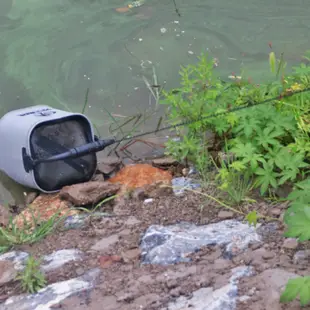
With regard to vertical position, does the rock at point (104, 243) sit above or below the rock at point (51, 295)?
below

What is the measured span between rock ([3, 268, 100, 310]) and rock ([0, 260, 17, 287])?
0.11m

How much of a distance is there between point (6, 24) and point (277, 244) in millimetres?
Answer: 4293

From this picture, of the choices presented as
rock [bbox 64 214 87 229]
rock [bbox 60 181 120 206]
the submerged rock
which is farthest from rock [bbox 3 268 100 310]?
rock [bbox 60 181 120 206]

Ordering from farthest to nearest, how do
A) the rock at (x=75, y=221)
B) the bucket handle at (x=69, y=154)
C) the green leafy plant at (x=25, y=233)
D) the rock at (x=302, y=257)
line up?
the bucket handle at (x=69, y=154) → the rock at (x=75, y=221) → the green leafy plant at (x=25, y=233) → the rock at (x=302, y=257)

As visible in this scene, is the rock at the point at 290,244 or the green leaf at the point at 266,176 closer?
the rock at the point at 290,244

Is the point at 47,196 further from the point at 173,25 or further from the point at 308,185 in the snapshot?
the point at 173,25

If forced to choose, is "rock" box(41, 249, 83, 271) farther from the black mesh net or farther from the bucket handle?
the black mesh net

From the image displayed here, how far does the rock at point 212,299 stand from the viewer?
206cm

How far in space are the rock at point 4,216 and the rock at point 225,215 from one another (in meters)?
1.13

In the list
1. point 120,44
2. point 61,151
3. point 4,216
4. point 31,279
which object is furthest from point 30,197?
point 120,44

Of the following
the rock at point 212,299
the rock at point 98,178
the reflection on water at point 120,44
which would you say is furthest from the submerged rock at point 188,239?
the reflection on water at point 120,44

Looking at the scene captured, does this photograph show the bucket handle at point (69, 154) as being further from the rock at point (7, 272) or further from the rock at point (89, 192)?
the rock at point (7, 272)

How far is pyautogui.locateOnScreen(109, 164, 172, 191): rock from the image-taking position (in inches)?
150

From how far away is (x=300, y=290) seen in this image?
5.90 ft
